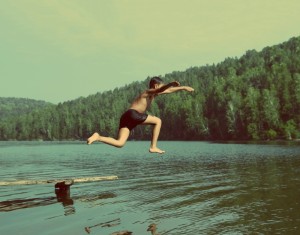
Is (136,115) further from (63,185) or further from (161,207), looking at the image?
(63,185)

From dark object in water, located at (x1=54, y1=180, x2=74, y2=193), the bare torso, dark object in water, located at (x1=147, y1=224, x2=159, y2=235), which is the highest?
the bare torso

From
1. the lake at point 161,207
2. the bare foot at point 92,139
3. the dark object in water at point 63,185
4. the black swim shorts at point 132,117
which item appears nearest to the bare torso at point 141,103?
the black swim shorts at point 132,117

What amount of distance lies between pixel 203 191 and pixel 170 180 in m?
7.49

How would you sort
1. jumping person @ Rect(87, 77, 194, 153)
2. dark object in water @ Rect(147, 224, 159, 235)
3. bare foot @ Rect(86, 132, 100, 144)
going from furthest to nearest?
dark object in water @ Rect(147, 224, 159, 235)
jumping person @ Rect(87, 77, 194, 153)
bare foot @ Rect(86, 132, 100, 144)

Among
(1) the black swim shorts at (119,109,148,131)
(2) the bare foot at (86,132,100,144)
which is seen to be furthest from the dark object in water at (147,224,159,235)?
(1) the black swim shorts at (119,109,148,131)

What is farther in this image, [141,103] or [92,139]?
[141,103]

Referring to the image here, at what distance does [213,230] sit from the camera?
1653 cm

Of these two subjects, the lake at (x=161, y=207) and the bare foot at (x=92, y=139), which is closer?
the bare foot at (x=92, y=139)

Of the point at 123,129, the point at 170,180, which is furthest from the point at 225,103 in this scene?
the point at 123,129

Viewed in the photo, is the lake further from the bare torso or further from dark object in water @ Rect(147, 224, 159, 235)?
the bare torso

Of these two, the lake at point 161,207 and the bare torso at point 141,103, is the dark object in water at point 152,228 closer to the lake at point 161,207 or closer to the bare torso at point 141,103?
the lake at point 161,207

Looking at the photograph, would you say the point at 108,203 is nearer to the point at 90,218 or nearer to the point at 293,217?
the point at 90,218

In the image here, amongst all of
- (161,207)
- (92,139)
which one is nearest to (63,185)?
(161,207)

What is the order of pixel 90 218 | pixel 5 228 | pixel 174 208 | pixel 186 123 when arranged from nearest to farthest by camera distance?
pixel 5 228 < pixel 90 218 < pixel 174 208 < pixel 186 123
